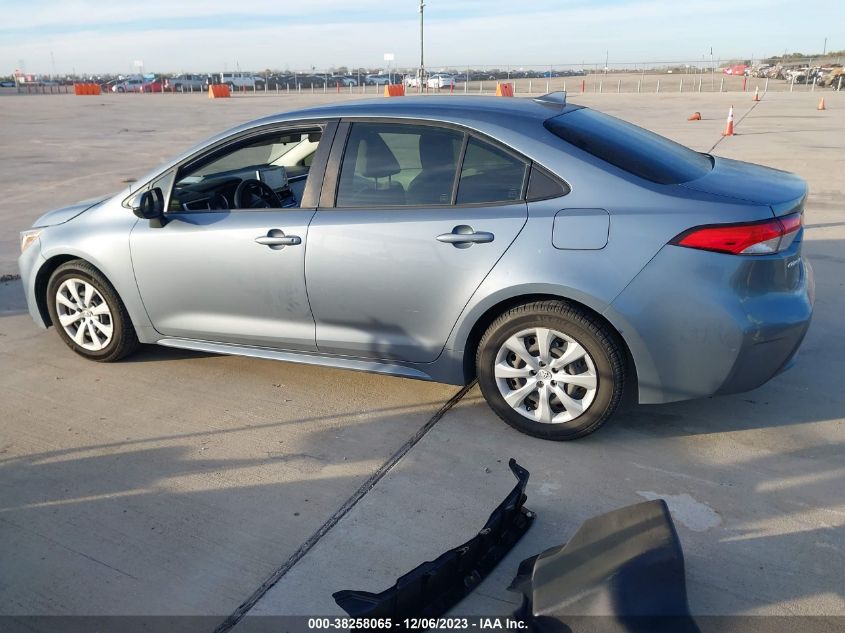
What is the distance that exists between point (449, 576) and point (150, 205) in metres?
2.86

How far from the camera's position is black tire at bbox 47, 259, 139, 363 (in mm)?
4727

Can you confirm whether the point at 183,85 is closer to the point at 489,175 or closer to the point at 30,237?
the point at 30,237

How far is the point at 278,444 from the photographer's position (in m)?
3.87

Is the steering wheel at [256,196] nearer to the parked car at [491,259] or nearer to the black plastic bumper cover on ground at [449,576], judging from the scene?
the parked car at [491,259]

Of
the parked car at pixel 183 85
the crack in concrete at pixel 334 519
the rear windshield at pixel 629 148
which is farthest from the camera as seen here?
the parked car at pixel 183 85

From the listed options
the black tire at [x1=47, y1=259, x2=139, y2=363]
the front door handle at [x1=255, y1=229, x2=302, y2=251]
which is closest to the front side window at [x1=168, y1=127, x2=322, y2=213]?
the front door handle at [x1=255, y1=229, x2=302, y2=251]

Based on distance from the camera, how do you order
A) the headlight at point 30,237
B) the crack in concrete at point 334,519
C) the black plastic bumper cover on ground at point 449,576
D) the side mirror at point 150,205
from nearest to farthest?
1. the black plastic bumper cover on ground at point 449,576
2. the crack in concrete at point 334,519
3. the side mirror at point 150,205
4. the headlight at point 30,237

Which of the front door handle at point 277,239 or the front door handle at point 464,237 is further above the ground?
the front door handle at point 464,237

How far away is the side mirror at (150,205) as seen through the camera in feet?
14.4

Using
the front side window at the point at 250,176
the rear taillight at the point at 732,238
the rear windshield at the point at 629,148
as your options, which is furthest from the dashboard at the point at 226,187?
the rear taillight at the point at 732,238

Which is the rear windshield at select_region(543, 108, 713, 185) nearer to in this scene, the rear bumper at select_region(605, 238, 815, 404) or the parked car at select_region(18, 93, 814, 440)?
the parked car at select_region(18, 93, 814, 440)

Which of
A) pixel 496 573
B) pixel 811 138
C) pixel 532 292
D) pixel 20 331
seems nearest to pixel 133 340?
pixel 20 331

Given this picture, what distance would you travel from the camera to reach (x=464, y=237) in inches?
146

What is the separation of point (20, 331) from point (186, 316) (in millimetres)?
1884
